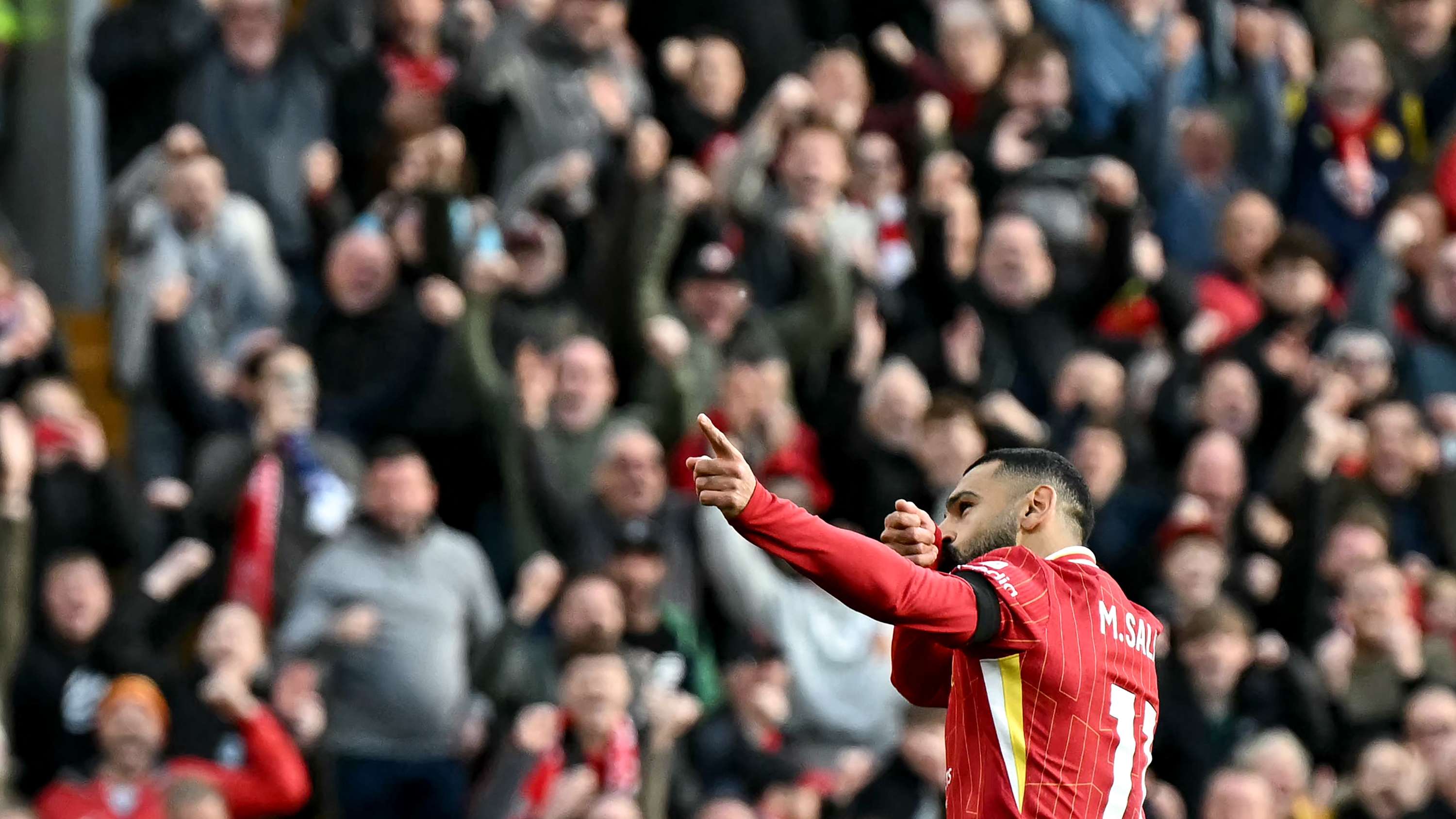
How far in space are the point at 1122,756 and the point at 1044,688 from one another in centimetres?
28

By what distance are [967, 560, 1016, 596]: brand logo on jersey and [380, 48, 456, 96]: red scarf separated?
6.74 meters

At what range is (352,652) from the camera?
10.3 meters

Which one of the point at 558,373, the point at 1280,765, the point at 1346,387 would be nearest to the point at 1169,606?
the point at 1280,765

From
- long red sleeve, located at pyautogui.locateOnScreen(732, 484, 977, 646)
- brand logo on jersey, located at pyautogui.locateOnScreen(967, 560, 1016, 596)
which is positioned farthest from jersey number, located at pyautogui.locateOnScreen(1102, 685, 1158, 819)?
long red sleeve, located at pyautogui.locateOnScreen(732, 484, 977, 646)

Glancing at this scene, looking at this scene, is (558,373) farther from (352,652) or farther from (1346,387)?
(1346,387)

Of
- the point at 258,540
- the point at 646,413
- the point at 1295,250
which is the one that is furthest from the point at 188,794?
the point at 1295,250

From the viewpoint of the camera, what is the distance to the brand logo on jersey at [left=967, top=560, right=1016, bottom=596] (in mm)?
5543

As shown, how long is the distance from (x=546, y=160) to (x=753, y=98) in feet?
4.25

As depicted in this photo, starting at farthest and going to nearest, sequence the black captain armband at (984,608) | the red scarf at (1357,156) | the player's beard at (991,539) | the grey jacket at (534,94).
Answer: the red scarf at (1357,156) < the grey jacket at (534,94) < the player's beard at (991,539) < the black captain armband at (984,608)

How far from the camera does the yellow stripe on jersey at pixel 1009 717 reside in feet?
18.7

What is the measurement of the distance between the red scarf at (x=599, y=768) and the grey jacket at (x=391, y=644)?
1.68 ft

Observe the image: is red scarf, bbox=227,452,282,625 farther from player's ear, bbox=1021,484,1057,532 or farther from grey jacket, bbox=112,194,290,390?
player's ear, bbox=1021,484,1057,532

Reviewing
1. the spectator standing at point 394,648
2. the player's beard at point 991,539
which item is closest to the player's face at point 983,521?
the player's beard at point 991,539

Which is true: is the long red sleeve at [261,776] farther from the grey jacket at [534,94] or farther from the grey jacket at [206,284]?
the grey jacket at [534,94]
